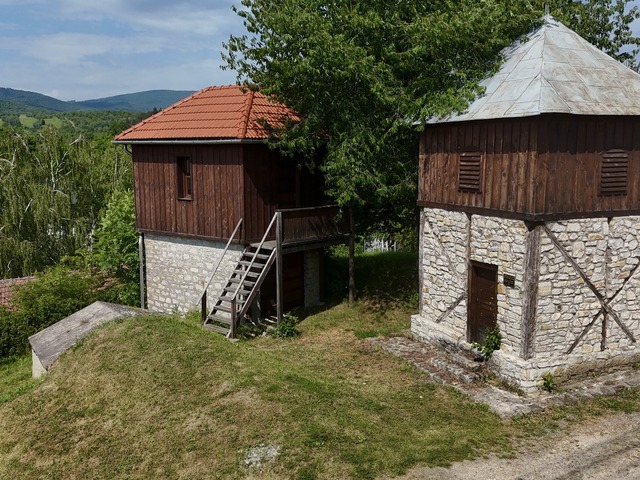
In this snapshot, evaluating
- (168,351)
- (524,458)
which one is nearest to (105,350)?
(168,351)

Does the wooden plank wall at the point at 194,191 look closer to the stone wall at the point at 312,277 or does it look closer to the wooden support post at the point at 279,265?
the wooden support post at the point at 279,265

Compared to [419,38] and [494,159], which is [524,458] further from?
[419,38]

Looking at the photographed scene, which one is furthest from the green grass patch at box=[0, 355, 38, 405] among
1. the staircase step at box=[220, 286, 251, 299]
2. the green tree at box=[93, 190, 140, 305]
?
the staircase step at box=[220, 286, 251, 299]

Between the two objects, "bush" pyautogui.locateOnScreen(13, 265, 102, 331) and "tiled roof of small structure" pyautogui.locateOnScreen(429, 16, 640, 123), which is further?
"bush" pyautogui.locateOnScreen(13, 265, 102, 331)

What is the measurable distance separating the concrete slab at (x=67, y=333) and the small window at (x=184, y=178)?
4.06m

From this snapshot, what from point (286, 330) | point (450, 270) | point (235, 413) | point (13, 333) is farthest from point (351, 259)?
point (13, 333)

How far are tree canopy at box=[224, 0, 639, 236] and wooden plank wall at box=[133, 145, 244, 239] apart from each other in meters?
1.97

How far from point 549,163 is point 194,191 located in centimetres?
1106

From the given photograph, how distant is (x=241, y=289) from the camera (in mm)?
16875

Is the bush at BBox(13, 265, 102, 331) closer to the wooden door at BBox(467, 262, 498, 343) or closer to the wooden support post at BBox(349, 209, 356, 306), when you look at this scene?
the wooden support post at BBox(349, 209, 356, 306)

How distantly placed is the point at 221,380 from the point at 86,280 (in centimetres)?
1148

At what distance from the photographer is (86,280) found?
72.6ft

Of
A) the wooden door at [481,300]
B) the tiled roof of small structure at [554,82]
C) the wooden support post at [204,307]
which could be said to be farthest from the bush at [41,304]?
the tiled roof of small structure at [554,82]

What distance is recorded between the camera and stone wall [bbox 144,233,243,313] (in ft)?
60.4
